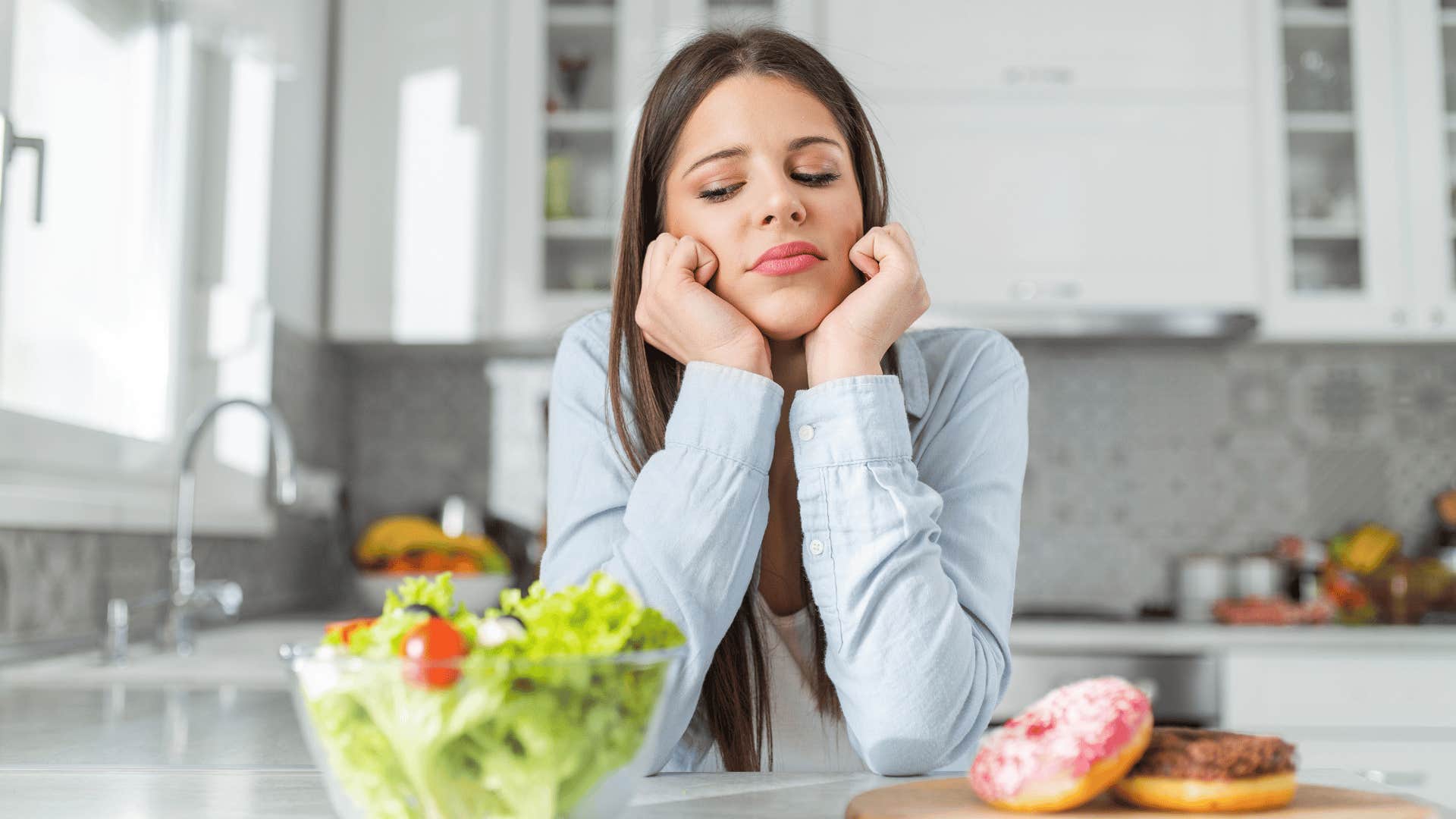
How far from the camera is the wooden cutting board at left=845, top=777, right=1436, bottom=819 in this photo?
1.99ft

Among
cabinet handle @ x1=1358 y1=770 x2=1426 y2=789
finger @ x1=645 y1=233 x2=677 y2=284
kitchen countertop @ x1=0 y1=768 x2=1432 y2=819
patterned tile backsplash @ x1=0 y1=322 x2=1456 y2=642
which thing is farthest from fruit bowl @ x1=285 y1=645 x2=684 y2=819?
patterned tile backsplash @ x1=0 y1=322 x2=1456 y2=642

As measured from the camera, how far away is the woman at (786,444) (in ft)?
3.06

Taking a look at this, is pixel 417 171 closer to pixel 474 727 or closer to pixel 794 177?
pixel 794 177

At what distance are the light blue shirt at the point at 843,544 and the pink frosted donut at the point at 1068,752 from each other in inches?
9.6

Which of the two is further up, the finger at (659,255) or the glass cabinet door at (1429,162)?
the glass cabinet door at (1429,162)

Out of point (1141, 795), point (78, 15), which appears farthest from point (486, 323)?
point (1141, 795)

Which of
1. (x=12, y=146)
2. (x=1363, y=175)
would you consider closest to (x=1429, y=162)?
(x=1363, y=175)

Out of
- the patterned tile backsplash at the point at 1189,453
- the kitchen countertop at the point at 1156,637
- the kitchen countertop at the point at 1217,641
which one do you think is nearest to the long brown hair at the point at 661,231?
the kitchen countertop at the point at 1156,637

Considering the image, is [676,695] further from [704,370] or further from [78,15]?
[78,15]

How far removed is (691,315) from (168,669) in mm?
1026

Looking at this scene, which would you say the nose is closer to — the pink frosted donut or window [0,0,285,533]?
the pink frosted donut

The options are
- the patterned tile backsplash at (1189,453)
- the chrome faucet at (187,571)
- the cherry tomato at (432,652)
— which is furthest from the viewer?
the patterned tile backsplash at (1189,453)

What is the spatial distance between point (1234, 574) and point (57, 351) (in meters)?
2.60

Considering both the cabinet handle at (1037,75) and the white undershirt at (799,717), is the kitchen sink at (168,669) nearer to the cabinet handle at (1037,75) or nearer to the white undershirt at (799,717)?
the white undershirt at (799,717)
